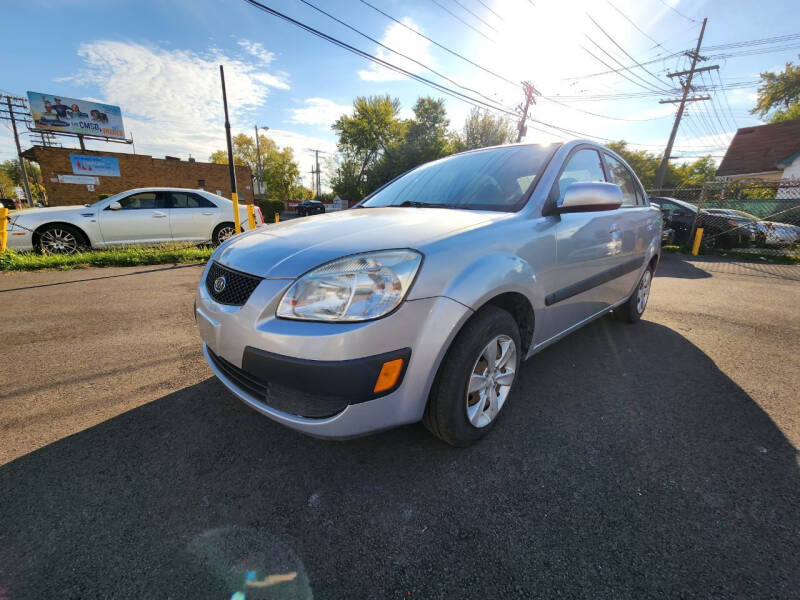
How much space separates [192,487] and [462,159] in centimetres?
261

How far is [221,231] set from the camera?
8.05 metres

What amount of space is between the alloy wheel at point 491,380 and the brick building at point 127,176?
32016 millimetres

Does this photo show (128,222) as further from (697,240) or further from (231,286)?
(697,240)

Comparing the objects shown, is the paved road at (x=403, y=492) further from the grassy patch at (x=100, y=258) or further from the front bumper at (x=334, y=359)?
the grassy patch at (x=100, y=258)

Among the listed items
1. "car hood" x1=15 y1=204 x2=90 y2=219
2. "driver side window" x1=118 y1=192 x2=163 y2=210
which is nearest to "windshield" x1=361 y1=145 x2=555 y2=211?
"driver side window" x1=118 y1=192 x2=163 y2=210

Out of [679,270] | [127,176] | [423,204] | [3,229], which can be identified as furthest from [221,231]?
[127,176]

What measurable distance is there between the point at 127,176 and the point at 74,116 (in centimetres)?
810

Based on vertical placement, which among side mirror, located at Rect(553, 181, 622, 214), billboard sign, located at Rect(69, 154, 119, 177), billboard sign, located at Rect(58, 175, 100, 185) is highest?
billboard sign, located at Rect(69, 154, 119, 177)

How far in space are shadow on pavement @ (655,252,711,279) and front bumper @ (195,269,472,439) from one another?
22.6 ft

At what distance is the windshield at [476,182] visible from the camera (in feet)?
6.80

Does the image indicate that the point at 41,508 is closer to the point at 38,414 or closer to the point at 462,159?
the point at 38,414

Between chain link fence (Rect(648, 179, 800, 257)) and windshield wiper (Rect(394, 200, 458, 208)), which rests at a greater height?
windshield wiper (Rect(394, 200, 458, 208))

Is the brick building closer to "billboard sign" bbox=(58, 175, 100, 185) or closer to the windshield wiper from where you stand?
"billboard sign" bbox=(58, 175, 100, 185)

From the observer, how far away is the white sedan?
20.6 feet
